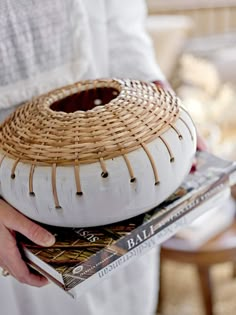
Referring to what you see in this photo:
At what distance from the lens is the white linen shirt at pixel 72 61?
2.23 ft

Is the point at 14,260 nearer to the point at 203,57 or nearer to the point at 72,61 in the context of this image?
the point at 72,61

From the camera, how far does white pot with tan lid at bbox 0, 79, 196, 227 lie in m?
0.50

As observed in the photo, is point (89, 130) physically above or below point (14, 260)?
above

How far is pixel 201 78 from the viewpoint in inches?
66.7

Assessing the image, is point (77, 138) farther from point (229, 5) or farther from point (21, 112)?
point (229, 5)

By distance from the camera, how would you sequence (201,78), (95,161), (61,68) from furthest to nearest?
(201,78)
(61,68)
(95,161)

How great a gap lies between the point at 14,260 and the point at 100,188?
0.13 meters

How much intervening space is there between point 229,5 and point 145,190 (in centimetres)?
204

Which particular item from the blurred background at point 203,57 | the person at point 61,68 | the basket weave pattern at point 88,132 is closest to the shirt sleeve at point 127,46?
the person at point 61,68

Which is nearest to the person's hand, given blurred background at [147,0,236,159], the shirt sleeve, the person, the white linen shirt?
the person

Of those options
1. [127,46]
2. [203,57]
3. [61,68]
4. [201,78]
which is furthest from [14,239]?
[203,57]

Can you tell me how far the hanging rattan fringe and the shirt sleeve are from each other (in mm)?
263

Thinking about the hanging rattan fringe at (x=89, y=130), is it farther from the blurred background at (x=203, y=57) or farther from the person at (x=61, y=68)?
the blurred background at (x=203, y=57)

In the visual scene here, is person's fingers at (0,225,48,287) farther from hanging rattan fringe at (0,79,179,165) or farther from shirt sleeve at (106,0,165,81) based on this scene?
shirt sleeve at (106,0,165,81)
